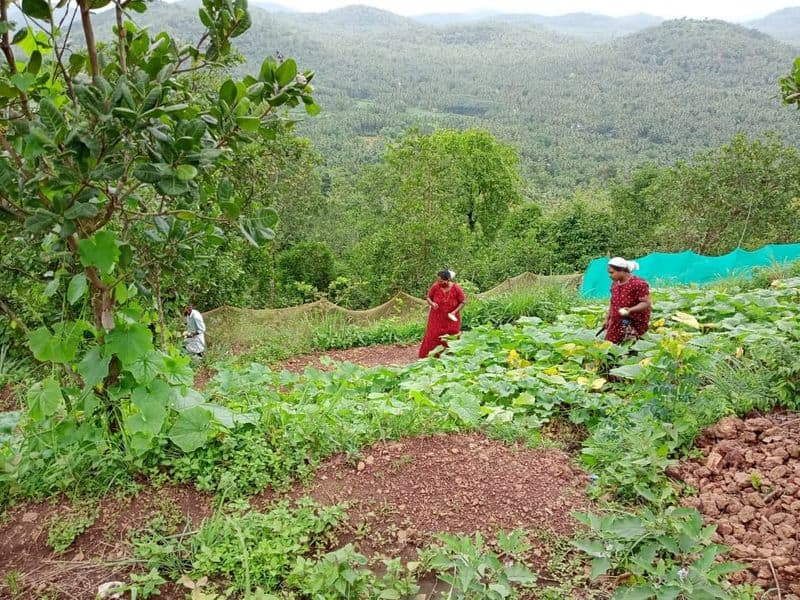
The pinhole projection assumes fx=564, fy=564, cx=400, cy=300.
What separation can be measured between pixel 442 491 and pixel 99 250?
188cm

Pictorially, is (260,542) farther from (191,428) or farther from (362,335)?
(362,335)

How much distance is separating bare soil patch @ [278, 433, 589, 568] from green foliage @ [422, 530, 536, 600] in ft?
0.87

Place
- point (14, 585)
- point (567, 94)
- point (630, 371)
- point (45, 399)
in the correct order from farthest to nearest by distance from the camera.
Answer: point (567, 94) < point (630, 371) < point (45, 399) < point (14, 585)

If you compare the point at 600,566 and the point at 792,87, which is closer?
the point at 600,566

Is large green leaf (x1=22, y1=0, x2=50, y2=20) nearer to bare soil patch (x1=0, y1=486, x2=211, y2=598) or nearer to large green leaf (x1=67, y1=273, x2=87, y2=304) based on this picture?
large green leaf (x1=67, y1=273, x2=87, y2=304)

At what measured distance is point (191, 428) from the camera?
264 cm

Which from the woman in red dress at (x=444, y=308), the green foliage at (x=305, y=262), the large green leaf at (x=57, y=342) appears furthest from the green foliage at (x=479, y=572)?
the green foliage at (x=305, y=262)

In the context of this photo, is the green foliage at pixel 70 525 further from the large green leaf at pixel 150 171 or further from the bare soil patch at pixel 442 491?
the large green leaf at pixel 150 171

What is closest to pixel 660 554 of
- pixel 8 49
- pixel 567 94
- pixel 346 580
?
pixel 346 580

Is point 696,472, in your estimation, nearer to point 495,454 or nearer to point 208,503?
point 495,454

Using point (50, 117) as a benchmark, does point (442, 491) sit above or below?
below

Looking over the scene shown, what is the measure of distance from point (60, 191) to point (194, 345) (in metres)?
7.01

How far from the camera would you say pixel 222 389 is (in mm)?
3611

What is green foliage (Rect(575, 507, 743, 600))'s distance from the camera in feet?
6.35
